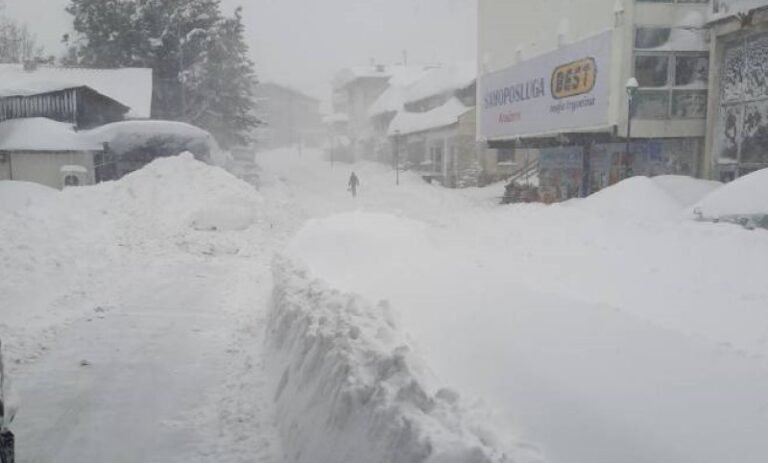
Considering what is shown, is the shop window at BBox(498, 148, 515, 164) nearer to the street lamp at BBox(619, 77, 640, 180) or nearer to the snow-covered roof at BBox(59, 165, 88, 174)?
the street lamp at BBox(619, 77, 640, 180)

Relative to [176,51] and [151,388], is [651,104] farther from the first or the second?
[176,51]

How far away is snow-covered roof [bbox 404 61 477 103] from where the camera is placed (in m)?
38.2

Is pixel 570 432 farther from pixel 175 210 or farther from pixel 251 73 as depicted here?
pixel 251 73

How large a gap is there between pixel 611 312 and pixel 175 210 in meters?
13.3

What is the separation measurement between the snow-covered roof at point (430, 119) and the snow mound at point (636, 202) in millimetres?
18456

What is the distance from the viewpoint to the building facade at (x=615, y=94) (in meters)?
18.1

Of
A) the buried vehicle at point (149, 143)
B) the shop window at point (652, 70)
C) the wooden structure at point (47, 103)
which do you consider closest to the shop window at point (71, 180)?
the buried vehicle at point (149, 143)

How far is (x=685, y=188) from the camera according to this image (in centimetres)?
1555

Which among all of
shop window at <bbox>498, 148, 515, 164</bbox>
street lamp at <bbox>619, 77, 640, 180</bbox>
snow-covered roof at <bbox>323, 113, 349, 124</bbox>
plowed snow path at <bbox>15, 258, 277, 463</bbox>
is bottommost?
plowed snow path at <bbox>15, 258, 277, 463</bbox>

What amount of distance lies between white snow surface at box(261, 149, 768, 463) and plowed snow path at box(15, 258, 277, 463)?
1.61m

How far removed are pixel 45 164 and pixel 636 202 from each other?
24274 millimetres

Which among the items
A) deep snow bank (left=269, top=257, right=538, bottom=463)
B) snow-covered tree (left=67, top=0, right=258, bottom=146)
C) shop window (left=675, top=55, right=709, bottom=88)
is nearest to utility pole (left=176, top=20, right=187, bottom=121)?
snow-covered tree (left=67, top=0, right=258, bottom=146)

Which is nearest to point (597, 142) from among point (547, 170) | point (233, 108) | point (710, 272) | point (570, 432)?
point (547, 170)

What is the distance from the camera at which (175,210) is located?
1742 cm
